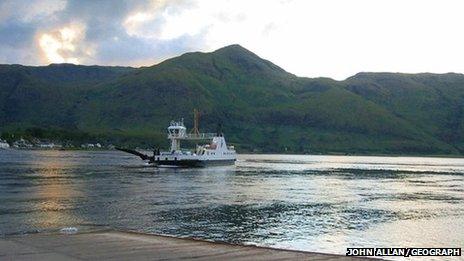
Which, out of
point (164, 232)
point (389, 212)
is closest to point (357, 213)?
point (389, 212)

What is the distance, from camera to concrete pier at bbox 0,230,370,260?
1767cm

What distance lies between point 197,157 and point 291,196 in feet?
237

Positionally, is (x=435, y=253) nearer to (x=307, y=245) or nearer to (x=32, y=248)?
(x=307, y=245)

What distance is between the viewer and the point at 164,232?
1318 inches

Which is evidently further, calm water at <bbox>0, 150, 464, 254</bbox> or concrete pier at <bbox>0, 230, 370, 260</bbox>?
calm water at <bbox>0, 150, 464, 254</bbox>

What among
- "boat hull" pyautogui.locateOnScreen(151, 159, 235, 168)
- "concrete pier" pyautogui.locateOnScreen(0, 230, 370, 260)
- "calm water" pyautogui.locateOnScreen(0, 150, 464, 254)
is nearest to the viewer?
"concrete pier" pyautogui.locateOnScreen(0, 230, 370, 260)

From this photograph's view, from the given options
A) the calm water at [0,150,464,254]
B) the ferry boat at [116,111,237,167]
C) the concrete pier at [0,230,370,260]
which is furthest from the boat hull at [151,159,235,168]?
the concrete pier at [0,230,370,260]

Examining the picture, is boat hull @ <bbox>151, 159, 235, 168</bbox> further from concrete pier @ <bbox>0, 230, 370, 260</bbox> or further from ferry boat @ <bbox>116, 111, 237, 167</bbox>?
concrete pier @ <bbox>0, 230, 370, 260</bbox>

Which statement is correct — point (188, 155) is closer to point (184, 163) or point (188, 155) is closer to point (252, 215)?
point (184, 163)

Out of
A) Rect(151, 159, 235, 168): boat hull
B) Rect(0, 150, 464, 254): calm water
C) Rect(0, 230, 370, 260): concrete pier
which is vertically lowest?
Rect(0, 150, 464, 254): calm water

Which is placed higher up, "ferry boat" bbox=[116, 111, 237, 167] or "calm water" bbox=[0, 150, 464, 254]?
"ferry boat" bbox=[116, 111, 237, 167]

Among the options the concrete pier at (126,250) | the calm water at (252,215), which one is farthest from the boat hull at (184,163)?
the concrete pier at (126,250)

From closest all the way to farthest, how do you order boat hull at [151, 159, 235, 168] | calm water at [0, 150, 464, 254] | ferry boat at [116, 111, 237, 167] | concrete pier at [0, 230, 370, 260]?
concrete pier at [0, 230, 370, 260] < calm water at [0, 150, 464, 254] < boat hull at [151, 159, 235, 168] < ferry boat at [116, 111, 237, 167]

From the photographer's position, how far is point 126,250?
19.1 metres
